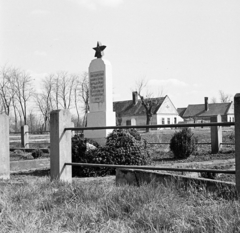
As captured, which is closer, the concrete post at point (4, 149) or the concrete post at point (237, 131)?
the concrete post at point (237, 131)

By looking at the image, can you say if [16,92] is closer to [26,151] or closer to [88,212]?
[26,151]

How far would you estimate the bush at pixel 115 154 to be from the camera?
974 centimetres

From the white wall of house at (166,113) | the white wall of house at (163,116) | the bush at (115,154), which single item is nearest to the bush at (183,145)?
the bush at (115,154)

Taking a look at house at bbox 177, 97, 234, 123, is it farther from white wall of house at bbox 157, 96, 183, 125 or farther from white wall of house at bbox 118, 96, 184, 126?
white wall of house at bbox 118, 96, 184, 126

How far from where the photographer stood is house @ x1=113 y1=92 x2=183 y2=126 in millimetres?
77812

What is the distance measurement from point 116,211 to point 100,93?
9692 millimetres

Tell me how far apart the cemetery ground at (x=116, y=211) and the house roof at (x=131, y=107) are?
68.5 meters

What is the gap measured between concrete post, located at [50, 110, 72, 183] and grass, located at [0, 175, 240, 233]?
71.0 inches

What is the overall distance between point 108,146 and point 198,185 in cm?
439

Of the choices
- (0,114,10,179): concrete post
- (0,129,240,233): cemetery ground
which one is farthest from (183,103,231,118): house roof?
(0,129,240,233): cemetery ground

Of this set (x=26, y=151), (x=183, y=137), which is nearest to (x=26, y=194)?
(x=183, y=137)

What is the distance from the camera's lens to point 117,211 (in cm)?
428

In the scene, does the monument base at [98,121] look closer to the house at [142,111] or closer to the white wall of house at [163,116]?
the house at [142,111]

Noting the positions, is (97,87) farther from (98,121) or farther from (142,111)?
(142,111)
